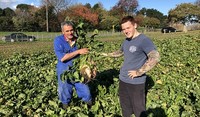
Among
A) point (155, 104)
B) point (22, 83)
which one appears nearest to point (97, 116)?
point (155, 104)

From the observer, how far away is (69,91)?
618 centimetres

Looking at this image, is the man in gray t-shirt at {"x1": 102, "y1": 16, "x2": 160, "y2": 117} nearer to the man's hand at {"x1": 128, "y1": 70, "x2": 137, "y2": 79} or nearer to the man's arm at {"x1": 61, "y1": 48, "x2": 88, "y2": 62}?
the man's hand at {"x1": 128, "y1": 70, "x2": 137, "y2": 79}

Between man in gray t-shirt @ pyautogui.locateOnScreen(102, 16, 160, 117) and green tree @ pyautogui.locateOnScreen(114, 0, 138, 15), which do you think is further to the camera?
green tree @ pyautogui.locateOnScreen(114, 0, 138, 15)

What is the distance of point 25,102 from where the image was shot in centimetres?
654

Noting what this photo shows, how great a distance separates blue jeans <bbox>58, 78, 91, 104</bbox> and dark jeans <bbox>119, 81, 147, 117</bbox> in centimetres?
110

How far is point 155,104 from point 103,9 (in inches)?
3076

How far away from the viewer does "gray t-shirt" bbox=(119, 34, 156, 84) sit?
15.8 ft

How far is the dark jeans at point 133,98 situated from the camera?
499 centimetres

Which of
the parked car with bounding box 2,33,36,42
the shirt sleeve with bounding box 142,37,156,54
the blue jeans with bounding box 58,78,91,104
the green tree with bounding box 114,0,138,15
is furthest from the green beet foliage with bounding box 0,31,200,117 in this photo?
the green tree with bounding box 114,0,138,15

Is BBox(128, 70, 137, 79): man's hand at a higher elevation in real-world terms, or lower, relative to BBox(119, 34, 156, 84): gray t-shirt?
lower

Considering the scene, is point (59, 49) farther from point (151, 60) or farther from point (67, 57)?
point (151, 60)

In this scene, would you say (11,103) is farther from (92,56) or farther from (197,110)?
(197,110)

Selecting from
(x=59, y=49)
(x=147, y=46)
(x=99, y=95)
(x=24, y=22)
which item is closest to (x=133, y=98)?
(x=147, y=46)

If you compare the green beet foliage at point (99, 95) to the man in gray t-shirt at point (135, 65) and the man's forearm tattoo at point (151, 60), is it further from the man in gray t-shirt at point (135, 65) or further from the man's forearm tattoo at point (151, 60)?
the man's forearm tattoo at point (151, 60)
